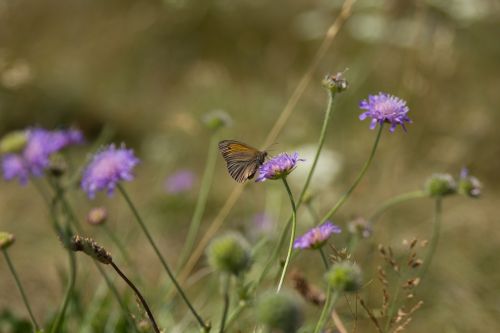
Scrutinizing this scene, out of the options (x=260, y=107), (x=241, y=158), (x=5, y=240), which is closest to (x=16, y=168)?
(x=5, y=240)

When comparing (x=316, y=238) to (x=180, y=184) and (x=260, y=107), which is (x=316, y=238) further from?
(x=260, y=107)

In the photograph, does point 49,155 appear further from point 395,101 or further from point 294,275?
point 395,101

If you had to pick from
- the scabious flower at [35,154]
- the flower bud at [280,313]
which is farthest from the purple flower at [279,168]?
the scabious flower at [35,154]

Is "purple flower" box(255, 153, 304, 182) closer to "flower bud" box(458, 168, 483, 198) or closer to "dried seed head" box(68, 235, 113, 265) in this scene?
"dried seed head" box(68, 235, 113, 265)

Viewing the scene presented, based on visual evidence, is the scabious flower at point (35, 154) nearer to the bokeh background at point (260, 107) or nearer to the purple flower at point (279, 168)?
the bokeh background at point (260, 107)

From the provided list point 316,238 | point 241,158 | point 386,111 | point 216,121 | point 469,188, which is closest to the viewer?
point 316,238

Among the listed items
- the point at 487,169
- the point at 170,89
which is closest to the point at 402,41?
the point at 487,169
